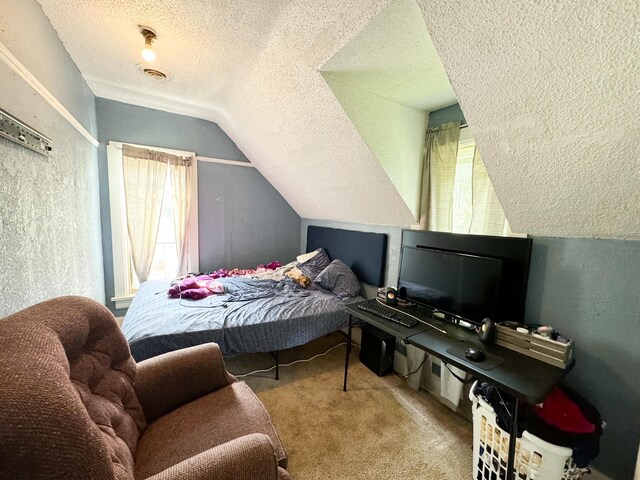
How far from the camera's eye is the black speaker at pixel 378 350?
2.20m

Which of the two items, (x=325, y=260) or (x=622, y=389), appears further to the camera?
(x=325, y=260)

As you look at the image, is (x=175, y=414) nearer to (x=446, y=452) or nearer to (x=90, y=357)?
(x=90, y=357)

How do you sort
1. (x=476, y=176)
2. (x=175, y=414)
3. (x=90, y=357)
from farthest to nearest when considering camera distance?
(x=476, y=176)
(x=175, y=414)
(x=90, y=357)

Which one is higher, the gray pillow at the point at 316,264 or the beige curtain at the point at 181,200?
the beige curtain at the point at 181,200

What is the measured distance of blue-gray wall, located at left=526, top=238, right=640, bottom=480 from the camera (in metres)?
1.19

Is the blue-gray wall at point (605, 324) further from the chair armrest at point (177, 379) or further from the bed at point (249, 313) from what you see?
the chair armrest at point (177, 379)

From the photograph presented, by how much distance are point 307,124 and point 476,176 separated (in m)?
1.36

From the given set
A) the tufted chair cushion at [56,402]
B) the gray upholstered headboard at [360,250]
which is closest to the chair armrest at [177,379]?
the tufted chair cushion at [56,402]

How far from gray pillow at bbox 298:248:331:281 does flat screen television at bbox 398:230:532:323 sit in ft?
Answer: 4.51

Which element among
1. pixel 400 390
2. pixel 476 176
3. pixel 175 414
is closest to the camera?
pixel 175 414

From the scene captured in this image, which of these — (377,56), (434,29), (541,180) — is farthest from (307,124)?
(541,180)

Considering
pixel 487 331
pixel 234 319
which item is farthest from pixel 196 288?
pixel 487 331

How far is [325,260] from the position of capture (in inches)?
127

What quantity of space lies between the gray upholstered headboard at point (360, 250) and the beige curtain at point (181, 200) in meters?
1.74
